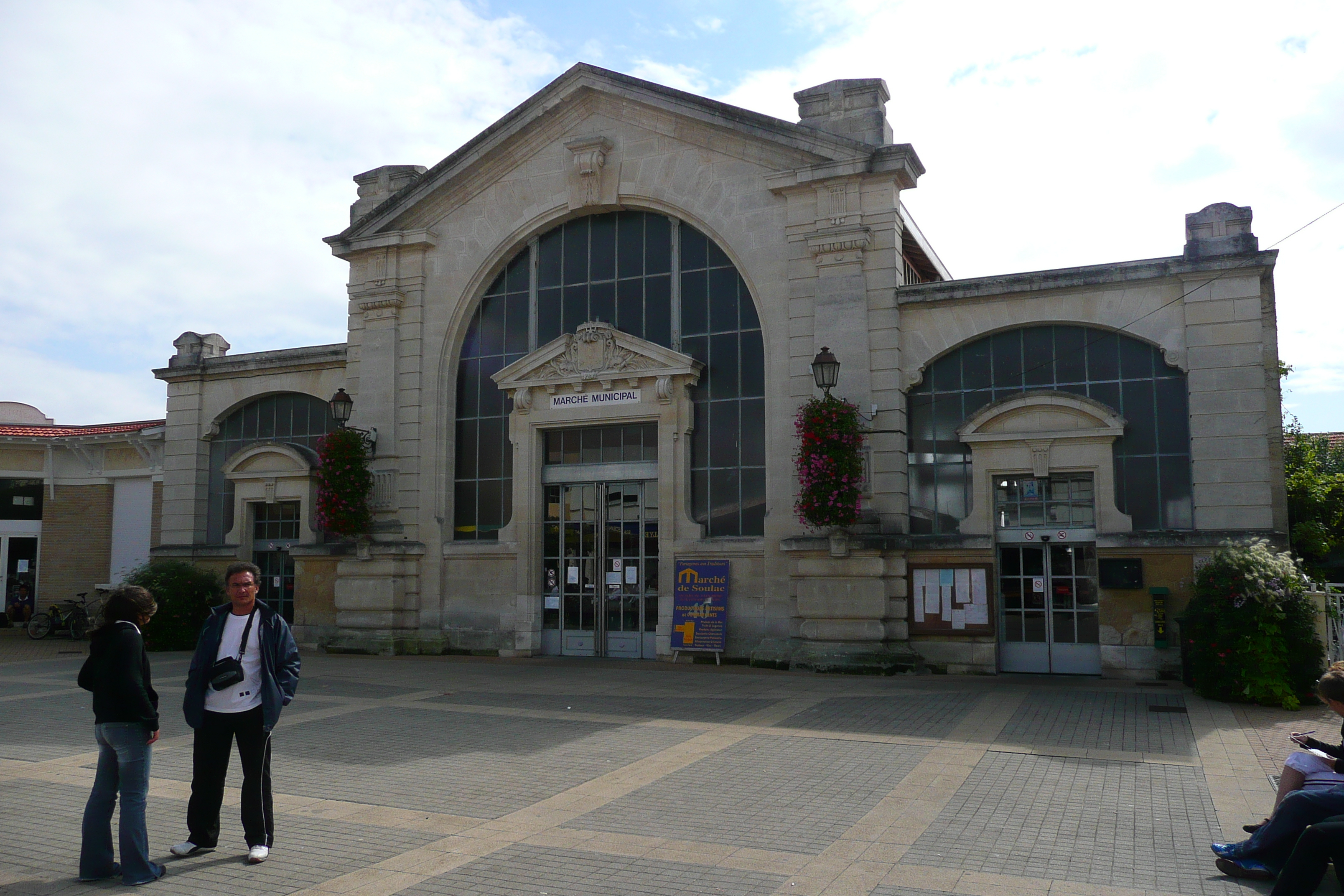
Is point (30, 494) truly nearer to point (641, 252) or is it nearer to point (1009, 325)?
point (641, 252)

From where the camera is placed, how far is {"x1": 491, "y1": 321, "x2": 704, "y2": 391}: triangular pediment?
56.8ft

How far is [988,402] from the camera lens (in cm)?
1568

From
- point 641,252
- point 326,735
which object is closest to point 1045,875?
point 326,735

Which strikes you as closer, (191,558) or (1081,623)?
(1081,623)

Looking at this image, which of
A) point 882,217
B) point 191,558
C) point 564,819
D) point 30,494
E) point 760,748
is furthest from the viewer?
point 30,494

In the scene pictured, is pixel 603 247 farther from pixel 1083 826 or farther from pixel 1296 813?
pixel 1296 813

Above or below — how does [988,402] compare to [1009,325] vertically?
below

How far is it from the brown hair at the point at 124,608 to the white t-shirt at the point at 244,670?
480mm

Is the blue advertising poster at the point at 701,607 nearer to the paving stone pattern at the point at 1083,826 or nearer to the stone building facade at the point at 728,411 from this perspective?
the stone building facade at the point at 728,411

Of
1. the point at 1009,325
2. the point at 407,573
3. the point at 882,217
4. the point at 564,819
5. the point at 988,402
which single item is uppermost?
the point at 882,217

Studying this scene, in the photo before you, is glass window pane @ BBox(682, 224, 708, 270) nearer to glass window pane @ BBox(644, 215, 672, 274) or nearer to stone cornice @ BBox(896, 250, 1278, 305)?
glass window pane @ BBox(644, 215, 672, 274)

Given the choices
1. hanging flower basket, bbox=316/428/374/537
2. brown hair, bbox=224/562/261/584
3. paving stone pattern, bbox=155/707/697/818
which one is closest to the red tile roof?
hanging flower basket, bbox=316/428/374/537

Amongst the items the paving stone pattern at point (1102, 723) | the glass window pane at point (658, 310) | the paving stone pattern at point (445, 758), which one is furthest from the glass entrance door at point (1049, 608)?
the paving stone pattern at point (445, 758)

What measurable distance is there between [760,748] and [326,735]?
433 cm
